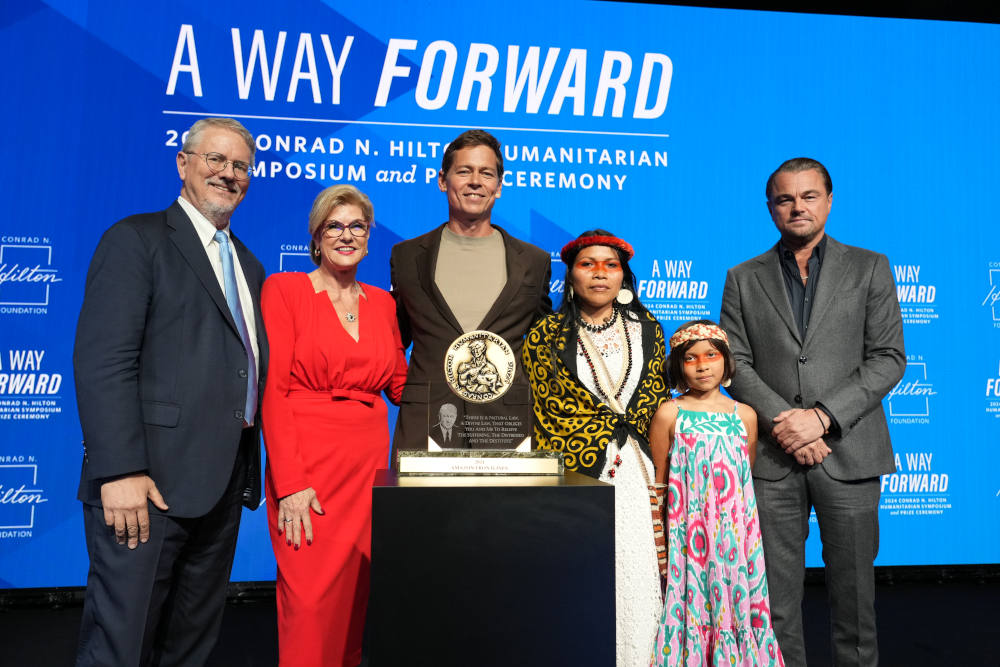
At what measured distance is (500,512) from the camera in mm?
1584

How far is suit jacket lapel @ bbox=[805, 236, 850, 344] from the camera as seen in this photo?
107 inches

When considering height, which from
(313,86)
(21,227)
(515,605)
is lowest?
(515,605)

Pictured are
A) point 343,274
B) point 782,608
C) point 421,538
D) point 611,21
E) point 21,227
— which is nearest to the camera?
point 421,538

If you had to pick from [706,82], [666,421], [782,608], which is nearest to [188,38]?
[706,82]

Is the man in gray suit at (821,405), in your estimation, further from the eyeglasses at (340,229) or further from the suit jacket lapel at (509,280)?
the eyeglasses at (340,229)

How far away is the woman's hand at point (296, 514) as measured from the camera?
2.14 metres

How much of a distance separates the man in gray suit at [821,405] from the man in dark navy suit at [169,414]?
1.82m

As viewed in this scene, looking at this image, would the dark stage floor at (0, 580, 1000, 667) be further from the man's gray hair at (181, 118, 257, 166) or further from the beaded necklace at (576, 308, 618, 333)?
the man's gray hair at (181, 118, 257, 166)

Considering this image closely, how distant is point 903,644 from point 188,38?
5.20 metres

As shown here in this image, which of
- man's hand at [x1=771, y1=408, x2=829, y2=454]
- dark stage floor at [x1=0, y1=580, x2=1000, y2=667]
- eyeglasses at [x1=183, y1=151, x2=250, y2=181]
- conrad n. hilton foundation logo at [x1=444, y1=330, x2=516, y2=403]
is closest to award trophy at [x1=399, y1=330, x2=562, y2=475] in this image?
conrad n. hilton foundation logo at [x1=444, y1=330, x2=516, y2=403]

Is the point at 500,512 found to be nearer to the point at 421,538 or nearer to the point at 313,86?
the point at 421,538

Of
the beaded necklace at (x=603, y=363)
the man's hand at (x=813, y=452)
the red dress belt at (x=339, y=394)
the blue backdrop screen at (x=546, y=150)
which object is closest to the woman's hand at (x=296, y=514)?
the red dress belt at (x=339, y=394)

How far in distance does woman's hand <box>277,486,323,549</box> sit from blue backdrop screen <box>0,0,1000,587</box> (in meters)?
2.34

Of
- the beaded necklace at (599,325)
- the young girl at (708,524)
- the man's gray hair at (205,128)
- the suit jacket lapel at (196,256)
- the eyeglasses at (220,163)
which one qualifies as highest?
the man's gray hair at (205,128)
